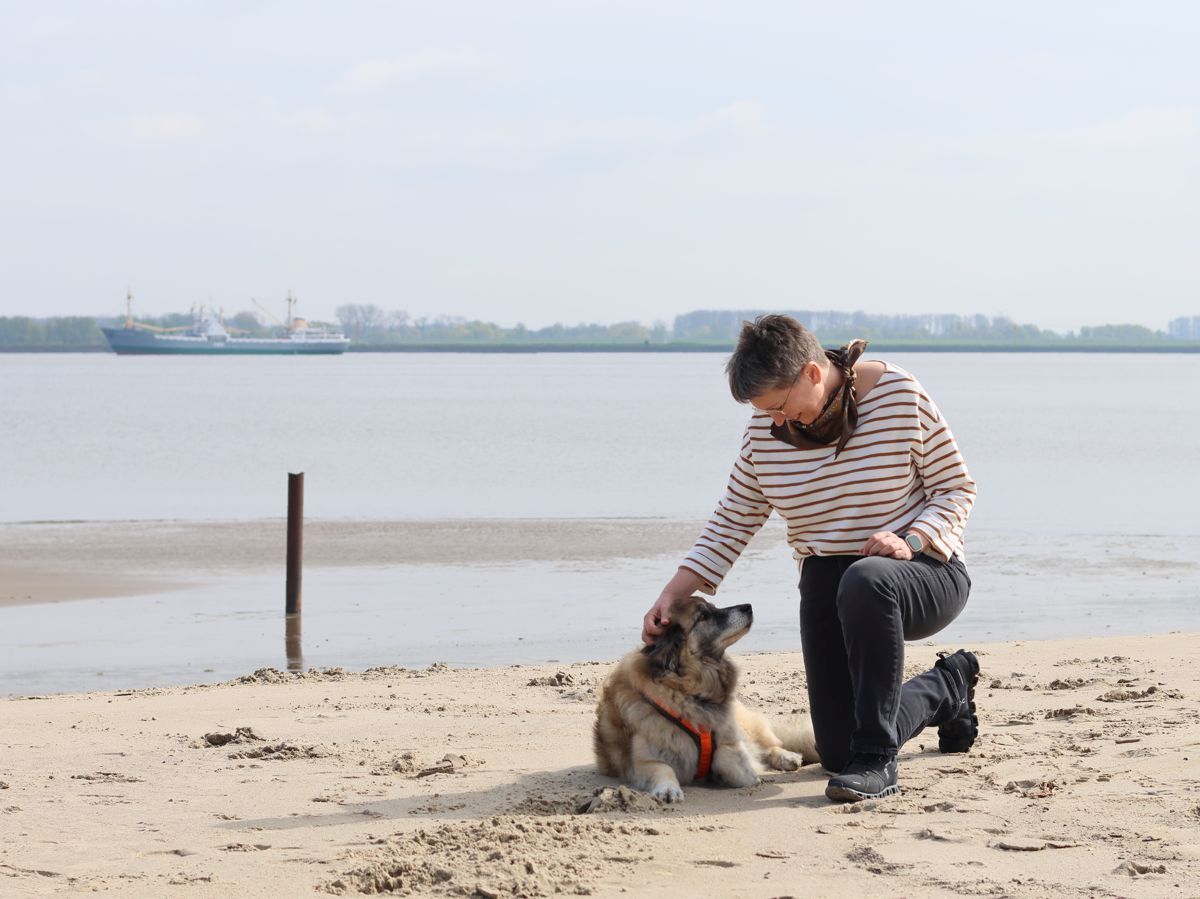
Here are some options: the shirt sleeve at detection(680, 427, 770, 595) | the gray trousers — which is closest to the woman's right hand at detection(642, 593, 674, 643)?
the shirt sleeve at detection(680, 427, 770, 595)

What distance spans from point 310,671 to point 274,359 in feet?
507

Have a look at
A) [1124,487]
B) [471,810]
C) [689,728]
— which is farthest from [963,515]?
[1124,487]

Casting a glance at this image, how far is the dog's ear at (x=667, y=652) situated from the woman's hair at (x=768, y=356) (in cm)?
94

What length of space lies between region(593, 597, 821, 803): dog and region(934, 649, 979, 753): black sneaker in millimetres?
782

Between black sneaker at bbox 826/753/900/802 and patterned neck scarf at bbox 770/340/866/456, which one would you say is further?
patterned neck scarf at bbox 770/340/866/456

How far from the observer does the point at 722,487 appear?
23.8 metres

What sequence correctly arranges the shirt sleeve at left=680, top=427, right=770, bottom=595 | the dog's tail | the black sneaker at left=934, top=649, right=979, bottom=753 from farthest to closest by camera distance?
1. the dog's tail
2. the black sneaker at left=934, top=649, right=979, bottom=753
3. the shirt sleeve at left=680, top=427, right=770, bottom=595

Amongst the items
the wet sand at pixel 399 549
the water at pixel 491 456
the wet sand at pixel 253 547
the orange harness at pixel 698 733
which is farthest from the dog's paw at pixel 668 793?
the water at pixel 491 456

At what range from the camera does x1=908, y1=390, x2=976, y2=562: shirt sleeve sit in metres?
4.67

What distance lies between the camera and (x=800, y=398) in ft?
14.9

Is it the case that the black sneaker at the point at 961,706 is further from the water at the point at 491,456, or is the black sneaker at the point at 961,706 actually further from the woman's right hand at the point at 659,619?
the water at the point at 491,456

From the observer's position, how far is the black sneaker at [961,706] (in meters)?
5.20

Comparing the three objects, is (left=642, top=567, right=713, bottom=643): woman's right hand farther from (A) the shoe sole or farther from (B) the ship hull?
(B) the ship hull

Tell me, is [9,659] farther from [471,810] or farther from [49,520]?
[49,520]
